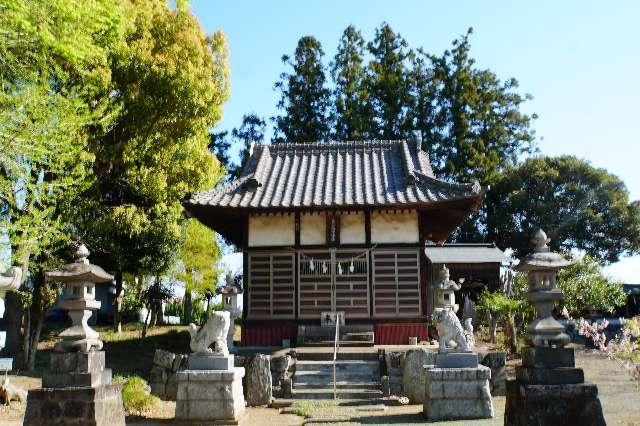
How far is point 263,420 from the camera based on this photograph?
39.1 feet

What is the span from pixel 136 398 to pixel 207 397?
234cm

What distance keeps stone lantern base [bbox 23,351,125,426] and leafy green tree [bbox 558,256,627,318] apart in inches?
654

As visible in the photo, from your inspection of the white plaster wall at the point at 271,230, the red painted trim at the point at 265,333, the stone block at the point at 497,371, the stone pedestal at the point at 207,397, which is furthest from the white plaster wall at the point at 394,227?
the stone pedestal at the point at 207,397

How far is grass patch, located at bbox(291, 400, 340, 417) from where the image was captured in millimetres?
12383

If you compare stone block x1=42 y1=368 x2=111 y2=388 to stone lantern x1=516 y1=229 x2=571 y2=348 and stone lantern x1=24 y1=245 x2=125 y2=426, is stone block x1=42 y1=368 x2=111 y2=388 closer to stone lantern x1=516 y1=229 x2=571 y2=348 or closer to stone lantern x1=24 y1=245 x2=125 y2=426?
stone lantern x1=24 y1=245 x2=125 y2=426

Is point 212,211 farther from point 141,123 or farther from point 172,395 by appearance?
point 172,395

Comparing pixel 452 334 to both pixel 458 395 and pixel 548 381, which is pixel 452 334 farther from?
pixel 548 381

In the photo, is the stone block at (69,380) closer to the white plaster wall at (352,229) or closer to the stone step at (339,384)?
the stone step at (339,384)

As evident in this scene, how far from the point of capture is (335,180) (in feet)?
64.3

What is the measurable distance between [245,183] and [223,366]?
852 centimetres

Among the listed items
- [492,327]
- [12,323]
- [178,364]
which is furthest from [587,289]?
[12,323]

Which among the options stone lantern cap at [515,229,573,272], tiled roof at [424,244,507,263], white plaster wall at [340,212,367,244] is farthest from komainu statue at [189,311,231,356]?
tiled roof at [424,244,507,263]

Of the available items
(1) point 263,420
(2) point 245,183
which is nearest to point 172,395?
(1) point 263,420

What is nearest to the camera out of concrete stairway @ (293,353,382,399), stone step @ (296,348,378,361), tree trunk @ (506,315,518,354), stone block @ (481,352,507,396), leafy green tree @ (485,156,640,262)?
concrete stairway @ (293,353,382,399)
